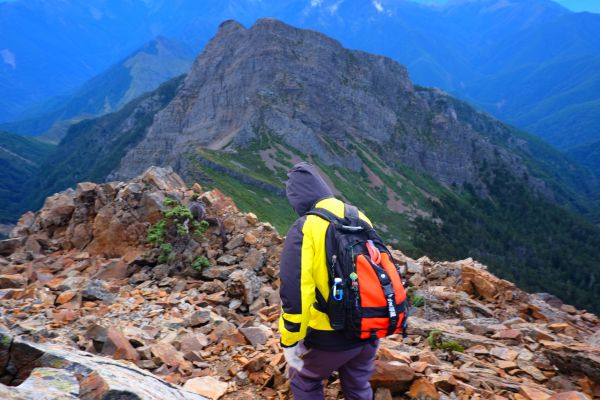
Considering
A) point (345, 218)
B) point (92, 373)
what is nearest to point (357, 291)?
point (345, 218)

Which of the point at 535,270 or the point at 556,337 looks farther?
the point at 535,270

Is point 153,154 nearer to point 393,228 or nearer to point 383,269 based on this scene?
point 393,228

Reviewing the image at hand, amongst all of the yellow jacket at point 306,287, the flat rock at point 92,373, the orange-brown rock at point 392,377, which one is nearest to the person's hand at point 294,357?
the yellow jacket at point 306,287

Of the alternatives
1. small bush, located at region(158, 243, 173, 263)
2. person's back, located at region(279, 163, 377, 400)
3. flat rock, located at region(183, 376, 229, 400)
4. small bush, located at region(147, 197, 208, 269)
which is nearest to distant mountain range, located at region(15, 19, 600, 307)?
small bush, located at region(147, 197, 208, 269)

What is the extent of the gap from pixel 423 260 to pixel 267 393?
10733 millimetres

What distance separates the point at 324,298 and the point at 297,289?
0.36 metres

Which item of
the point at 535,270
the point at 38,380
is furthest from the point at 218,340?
the point at 535,270

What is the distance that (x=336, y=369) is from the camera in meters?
5.58

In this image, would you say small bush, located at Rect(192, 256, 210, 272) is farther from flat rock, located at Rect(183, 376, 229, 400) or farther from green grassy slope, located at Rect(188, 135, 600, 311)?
green grassy slope, located at Rect(188, 135, 600, 311)

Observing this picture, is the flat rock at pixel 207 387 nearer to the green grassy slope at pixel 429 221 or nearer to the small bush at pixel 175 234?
the small bush at pixel 175 234

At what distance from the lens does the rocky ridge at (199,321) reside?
20.4 feet

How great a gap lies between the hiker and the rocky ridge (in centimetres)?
170

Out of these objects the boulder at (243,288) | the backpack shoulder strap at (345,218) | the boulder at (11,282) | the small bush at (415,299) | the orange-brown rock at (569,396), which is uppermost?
the backpack shoulder strap at (345,218)

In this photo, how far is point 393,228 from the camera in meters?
143
